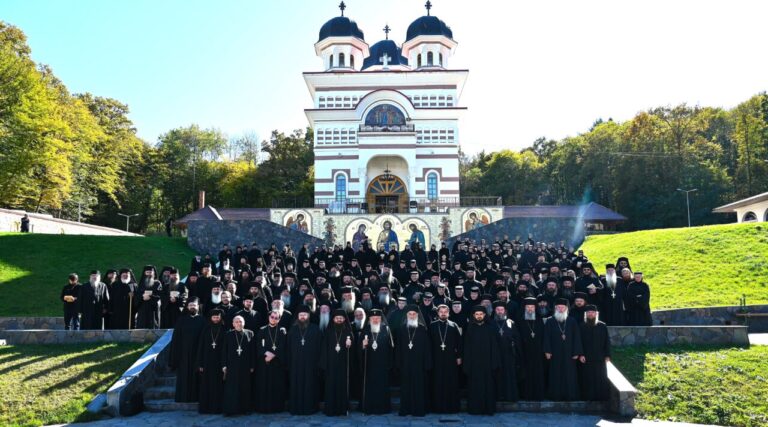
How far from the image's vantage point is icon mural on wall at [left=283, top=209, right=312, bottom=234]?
96.5ft

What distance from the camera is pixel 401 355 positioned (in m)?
8.68

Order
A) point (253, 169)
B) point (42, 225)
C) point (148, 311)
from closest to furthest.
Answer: point (148, 311), point (42, 225), point (253, 169)

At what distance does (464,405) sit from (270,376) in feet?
9.95

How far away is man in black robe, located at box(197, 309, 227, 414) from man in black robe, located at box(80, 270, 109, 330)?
458 centimetres

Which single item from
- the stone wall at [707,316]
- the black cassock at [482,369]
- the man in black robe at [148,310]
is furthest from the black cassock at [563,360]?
the man in black robe at [148,310]

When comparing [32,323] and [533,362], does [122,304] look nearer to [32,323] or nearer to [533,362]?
[32,323]

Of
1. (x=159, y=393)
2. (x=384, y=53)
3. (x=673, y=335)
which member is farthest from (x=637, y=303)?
(x=384, y=53)

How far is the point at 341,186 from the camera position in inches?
1427

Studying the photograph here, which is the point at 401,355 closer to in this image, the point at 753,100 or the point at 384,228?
the point at 384,228

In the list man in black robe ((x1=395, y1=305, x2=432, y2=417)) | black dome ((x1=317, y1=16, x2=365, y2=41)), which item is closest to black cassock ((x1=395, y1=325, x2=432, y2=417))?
man in black robe ((x1=395, y1=305, x2=432, y2=417))

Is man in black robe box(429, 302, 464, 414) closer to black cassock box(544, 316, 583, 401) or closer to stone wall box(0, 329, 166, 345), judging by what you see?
black cassock box(544, 316, 583, 401)

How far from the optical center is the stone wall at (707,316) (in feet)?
44.7

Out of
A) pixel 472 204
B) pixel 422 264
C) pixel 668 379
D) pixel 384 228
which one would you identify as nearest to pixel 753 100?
pixel 472 204

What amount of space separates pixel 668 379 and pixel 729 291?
26.3ft
